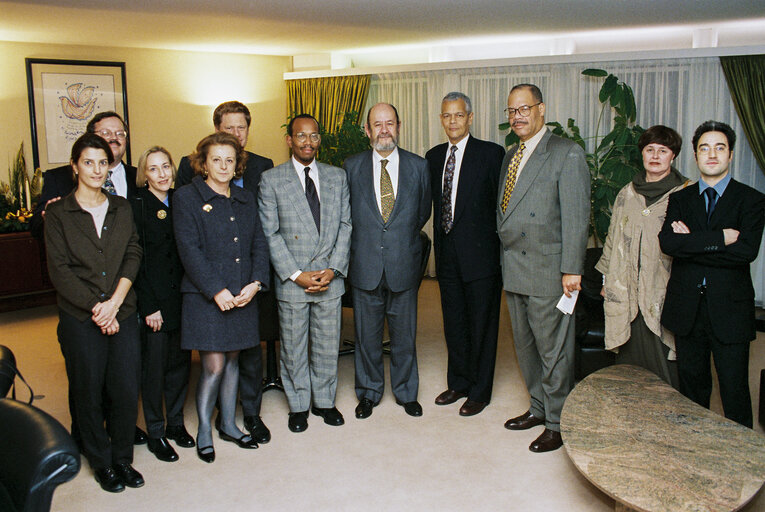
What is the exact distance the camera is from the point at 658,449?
2.37 meters

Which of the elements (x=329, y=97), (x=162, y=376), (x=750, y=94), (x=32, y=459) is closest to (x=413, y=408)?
(x=162, y=376)

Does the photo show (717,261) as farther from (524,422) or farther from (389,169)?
(389,169)

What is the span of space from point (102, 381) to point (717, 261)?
2.74 meters

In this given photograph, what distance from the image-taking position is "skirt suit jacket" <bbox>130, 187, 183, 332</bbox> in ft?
10.2

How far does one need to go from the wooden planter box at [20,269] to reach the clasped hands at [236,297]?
11.8ft

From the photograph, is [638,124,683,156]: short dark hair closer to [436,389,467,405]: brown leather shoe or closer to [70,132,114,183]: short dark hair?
[436,389,467,405]: brown leather shoe

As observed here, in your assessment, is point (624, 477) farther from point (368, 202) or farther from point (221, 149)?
point (221, 149)

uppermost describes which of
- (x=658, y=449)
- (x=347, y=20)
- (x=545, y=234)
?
(x=347, y=20)

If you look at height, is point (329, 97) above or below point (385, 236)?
above

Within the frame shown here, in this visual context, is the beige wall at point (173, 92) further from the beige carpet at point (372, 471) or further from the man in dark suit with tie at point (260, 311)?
the man in dark suit with tie at point (260, 311)

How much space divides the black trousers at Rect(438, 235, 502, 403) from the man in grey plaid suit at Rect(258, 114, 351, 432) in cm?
61

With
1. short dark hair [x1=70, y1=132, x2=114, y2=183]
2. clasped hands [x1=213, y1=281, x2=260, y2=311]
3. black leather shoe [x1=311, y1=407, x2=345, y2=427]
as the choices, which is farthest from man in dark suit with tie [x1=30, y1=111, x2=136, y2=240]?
black leather shoe [x1=311, y1=407, x2=345, y2=427]

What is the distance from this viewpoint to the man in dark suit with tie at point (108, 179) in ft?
10.1

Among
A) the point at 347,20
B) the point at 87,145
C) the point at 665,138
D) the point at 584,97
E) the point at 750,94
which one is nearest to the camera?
the point at 87,145
